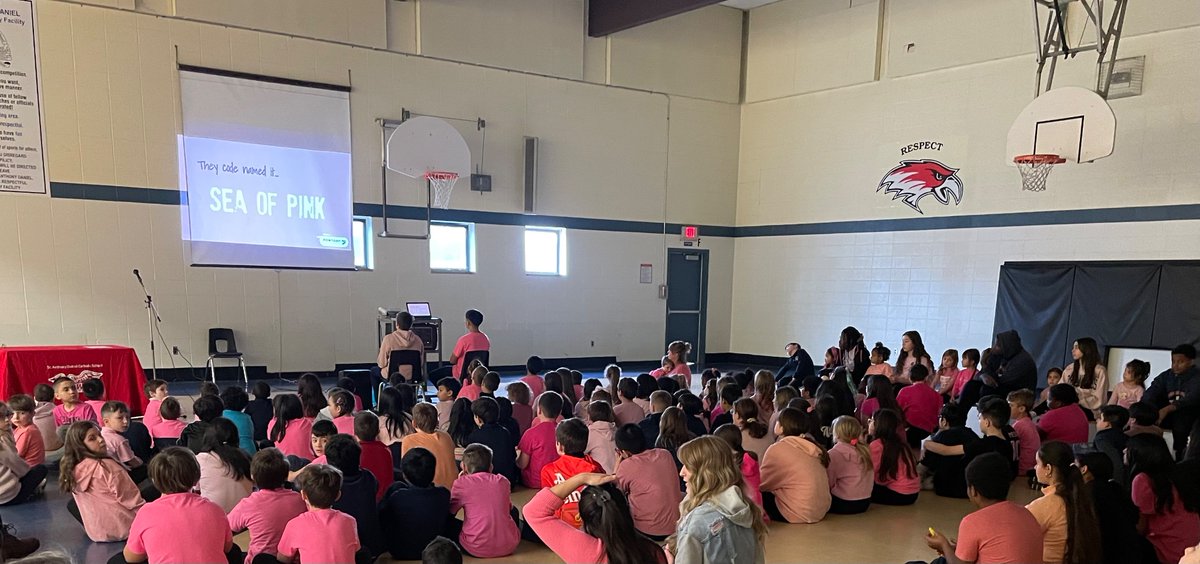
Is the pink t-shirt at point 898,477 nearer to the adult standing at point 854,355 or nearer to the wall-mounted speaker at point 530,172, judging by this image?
the adult standing at point 854,355

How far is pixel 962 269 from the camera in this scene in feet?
30.4

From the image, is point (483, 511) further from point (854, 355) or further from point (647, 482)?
point (854, 355)

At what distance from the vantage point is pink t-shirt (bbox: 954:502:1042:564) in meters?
2.58

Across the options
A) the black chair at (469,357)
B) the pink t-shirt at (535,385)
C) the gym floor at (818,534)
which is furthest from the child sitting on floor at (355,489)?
the black chair at (469,357)

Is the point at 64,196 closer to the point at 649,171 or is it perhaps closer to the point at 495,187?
the point at 495,187

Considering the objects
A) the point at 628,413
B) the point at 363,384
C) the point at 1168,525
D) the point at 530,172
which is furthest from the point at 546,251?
the point at 1168,525

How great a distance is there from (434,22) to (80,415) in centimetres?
661

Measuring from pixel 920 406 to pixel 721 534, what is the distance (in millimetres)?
4141

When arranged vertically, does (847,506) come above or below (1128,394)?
below

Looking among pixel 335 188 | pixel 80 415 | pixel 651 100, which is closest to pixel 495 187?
pixel 335 188

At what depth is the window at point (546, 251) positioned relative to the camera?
10.4 metres

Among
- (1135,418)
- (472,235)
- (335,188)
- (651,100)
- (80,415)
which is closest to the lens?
(1135,418)

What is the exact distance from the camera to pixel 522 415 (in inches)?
204

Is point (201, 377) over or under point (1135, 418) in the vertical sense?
under
